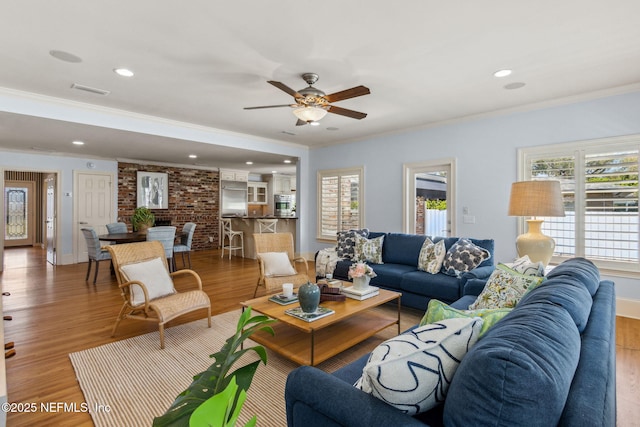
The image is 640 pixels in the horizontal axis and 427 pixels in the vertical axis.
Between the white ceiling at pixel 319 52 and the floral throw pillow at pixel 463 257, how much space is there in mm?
1817

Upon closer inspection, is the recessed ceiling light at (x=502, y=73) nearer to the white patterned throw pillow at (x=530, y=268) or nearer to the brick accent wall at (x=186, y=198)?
the white patterned throw pillow at (x=530, y=268)

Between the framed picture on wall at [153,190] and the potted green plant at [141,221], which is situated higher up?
the framed picture on wall at [153,190]

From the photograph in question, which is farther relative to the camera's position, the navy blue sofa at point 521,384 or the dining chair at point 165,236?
the dining chair at point 165,236

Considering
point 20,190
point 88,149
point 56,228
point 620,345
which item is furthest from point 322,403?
point 20,190

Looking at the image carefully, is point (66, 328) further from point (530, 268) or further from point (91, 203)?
point (91, 203)

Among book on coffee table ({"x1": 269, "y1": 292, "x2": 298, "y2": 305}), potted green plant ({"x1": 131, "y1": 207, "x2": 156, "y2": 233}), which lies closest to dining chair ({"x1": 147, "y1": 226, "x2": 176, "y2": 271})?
potted green plant ({"x1": 131, "y1": 207, "x2": 156, "y2": 233})

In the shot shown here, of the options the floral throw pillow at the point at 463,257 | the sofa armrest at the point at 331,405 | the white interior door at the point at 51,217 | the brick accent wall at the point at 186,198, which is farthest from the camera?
the brick accent wall at the point at 186,198

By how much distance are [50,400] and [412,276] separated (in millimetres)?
3284

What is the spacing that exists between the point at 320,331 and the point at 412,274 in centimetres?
150

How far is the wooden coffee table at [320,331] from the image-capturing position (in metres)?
2.33

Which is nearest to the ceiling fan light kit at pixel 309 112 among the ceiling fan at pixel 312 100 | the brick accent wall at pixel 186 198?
the ceiling fan at pixel 312 100

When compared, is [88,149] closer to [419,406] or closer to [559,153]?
[419,406]

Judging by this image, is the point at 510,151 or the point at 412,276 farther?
the point at 510,151

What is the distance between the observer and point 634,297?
370cm
